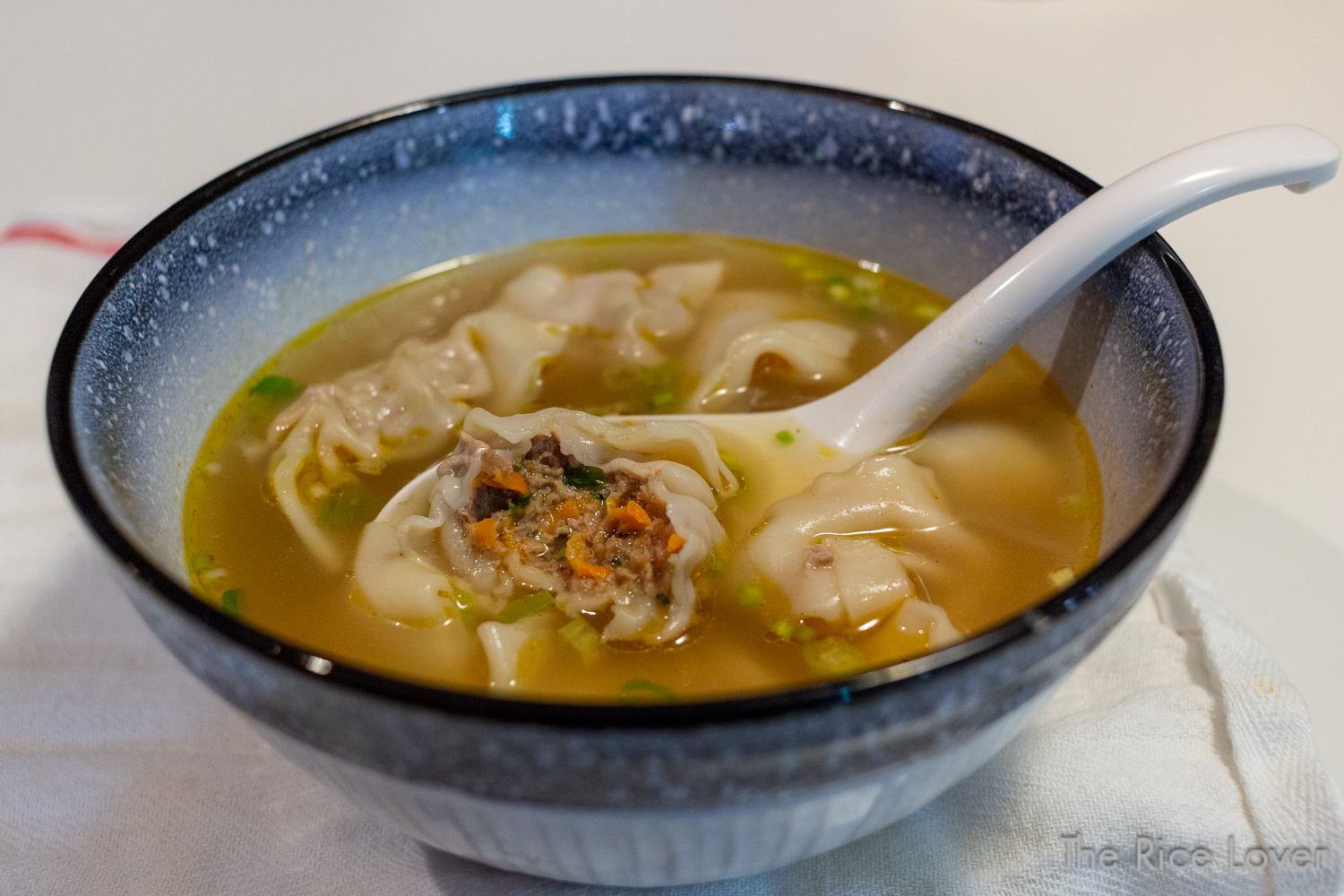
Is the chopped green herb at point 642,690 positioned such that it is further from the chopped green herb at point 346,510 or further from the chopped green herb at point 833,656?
the chopped green herb at point 346,510

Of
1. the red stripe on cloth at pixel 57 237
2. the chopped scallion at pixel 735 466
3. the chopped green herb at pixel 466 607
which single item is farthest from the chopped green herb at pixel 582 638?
the red stripe on cloth at pixel 57 237

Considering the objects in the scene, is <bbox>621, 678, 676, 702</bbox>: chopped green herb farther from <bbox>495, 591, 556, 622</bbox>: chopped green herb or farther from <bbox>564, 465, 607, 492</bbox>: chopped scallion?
<bbox>564, 465, 607, 492</bbox>: chopped scallion

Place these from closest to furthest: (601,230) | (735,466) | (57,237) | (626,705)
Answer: (626,705) < (735,466) < (601,230) < (57,237)

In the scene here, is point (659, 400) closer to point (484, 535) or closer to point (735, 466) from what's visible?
point (735, 466)

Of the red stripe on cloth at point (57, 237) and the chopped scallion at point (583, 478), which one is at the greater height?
the chopped scallion at point (583, 478)

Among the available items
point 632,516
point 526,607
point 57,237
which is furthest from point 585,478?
point 57,237

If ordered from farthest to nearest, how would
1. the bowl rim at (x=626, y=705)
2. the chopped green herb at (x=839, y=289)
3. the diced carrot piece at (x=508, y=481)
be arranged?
1. the chopped green herb at (x=839, y=289)
2. the diced carrot piece at (x=508, y=481)
3. the bowl rim at (x=626, y=705)

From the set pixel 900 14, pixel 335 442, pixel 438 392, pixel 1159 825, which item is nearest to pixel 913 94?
pixel 900 14
